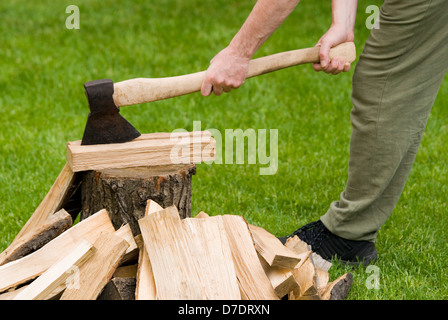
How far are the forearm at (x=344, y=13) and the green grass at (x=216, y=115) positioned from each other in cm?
126

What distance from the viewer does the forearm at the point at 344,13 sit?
3.28 meters

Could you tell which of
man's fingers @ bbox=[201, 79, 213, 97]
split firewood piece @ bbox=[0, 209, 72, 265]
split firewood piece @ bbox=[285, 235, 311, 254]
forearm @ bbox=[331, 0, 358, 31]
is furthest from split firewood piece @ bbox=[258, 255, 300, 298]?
forearm @ bbox=[331, 0, 358, 31]

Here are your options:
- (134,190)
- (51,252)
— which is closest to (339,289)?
(134,190)

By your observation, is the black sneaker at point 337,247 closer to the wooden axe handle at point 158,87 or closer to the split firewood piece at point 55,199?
the wooden axe handle at point 158,87

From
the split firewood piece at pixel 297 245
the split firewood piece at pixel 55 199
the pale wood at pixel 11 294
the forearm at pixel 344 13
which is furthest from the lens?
the split firewood piece at pixel 297 245

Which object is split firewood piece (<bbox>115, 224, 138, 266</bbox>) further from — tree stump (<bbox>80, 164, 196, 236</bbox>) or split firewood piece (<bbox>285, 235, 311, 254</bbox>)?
split firewood piece (<bbox>285, 235, 311, 254</bbox>)

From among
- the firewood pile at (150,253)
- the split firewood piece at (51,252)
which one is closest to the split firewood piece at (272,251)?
the firewood pile at (150,253)

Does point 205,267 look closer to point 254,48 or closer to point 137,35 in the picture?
point 254,48

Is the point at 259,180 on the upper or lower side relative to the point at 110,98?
lower

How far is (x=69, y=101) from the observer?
6047mm

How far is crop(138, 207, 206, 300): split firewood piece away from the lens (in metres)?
2.64

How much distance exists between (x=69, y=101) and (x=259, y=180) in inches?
89.2
